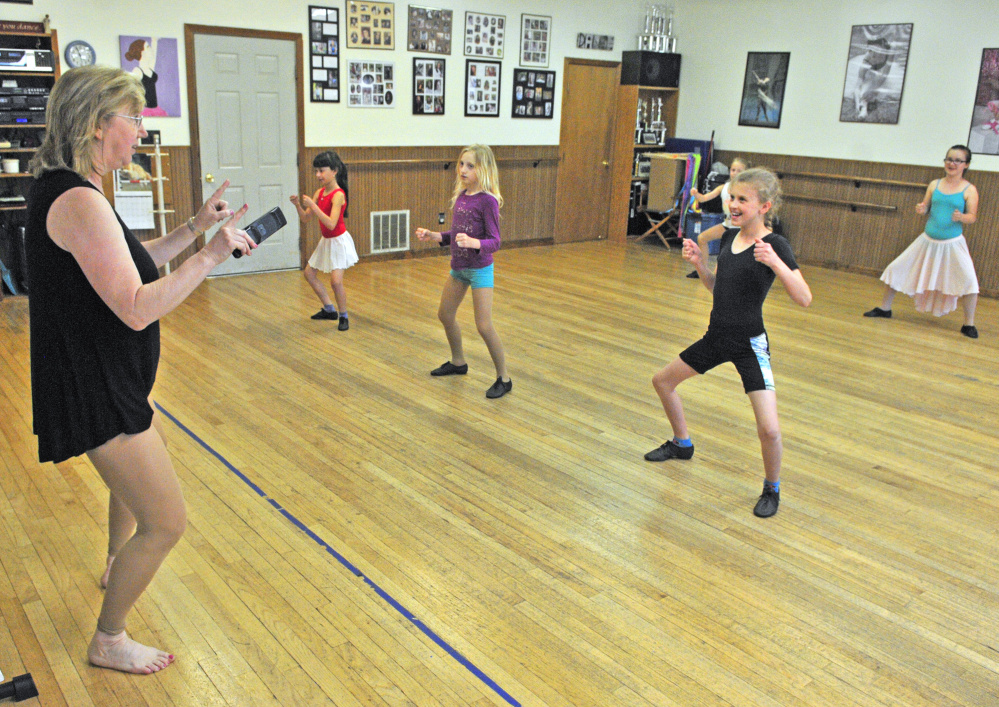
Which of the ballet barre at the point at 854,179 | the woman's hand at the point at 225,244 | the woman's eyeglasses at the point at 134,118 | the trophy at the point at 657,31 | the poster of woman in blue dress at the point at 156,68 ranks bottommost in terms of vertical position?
the ballet barre at the point at 854,179

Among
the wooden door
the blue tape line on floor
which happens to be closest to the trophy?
the wooden door

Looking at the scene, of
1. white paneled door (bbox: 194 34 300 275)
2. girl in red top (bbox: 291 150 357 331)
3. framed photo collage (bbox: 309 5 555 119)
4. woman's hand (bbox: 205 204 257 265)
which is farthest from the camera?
framed photo collage (bbox: 309 5 555 119)

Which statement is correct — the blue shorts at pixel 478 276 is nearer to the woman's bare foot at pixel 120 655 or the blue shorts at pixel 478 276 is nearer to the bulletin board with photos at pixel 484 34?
the woman's bare foot at pixel 120 655

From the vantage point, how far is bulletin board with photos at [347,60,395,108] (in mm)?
8391

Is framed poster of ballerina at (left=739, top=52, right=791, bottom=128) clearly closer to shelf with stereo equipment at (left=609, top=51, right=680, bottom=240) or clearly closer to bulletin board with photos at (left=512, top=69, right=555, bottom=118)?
shelf with stereo equipment at (left=609, top=51, right=680, bottom=240)

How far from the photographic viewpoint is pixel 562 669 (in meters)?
2.52

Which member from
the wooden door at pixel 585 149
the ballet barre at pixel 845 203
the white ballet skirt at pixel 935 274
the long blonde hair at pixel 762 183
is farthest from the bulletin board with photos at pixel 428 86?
the long blonde hair at pixel 762 183

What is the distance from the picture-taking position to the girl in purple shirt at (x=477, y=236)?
4574 millimetres

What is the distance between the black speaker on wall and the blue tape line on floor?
320 inches

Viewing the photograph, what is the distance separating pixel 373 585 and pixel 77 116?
1.75m

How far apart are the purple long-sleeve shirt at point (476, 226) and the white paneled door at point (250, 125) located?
3874 mm

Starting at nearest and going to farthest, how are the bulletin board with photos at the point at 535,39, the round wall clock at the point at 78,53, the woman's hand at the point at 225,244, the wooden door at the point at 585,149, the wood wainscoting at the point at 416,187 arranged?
the woman's hand at the point at 225,244
the round wall clock at the point at 78,53
the wood wainscoting at the point at 416,187
the bulletin board with photos at the point at 535,39
the wooden door at the point at 585,149

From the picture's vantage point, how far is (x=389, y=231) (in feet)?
29.9

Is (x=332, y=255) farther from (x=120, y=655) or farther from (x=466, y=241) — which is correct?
(x=120, y=655)
